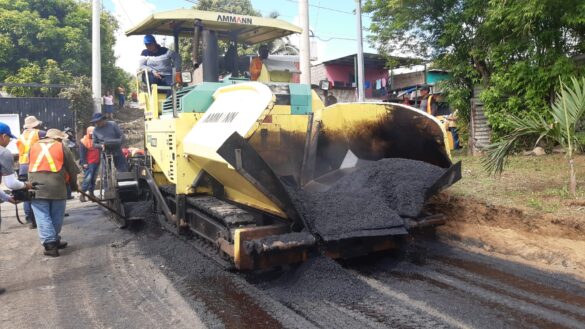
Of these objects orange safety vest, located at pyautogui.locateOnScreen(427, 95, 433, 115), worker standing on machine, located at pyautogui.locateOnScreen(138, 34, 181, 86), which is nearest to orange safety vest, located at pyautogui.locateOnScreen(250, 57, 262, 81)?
worker standing on machine, located at pyautogui.locateOnScreen(138, 34, 181, 86)

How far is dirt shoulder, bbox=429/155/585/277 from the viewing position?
15.8 feet

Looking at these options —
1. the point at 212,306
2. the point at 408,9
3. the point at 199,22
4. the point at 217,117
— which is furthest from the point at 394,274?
the point at 408,9

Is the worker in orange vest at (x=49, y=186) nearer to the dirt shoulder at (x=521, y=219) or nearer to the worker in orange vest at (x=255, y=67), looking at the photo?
the worker in orange vest at (x=255, y=67)

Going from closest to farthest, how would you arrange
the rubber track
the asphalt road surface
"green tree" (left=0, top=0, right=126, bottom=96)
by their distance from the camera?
the asphalt road surface
the rubber track
"green tree" (left=0, top=0, right=126, bottom=96)

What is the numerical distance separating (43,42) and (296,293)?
20891 mm

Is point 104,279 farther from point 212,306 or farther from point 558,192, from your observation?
point 558,192

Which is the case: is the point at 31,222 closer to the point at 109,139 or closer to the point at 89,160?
the point at 109,139

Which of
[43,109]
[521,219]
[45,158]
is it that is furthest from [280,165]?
[43,109]

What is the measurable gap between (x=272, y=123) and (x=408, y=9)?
27.7 ft

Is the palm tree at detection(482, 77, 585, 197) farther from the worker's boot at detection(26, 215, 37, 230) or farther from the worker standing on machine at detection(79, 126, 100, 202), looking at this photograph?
the worker standing on machine at detection(79, 126, 100, 202)

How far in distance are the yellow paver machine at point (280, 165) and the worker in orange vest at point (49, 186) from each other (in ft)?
3.44

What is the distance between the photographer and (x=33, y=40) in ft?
68.7

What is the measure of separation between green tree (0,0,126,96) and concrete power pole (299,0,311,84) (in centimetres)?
1248

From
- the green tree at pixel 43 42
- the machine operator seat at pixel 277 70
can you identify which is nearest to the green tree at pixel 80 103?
the green tree at pixel 43 42
